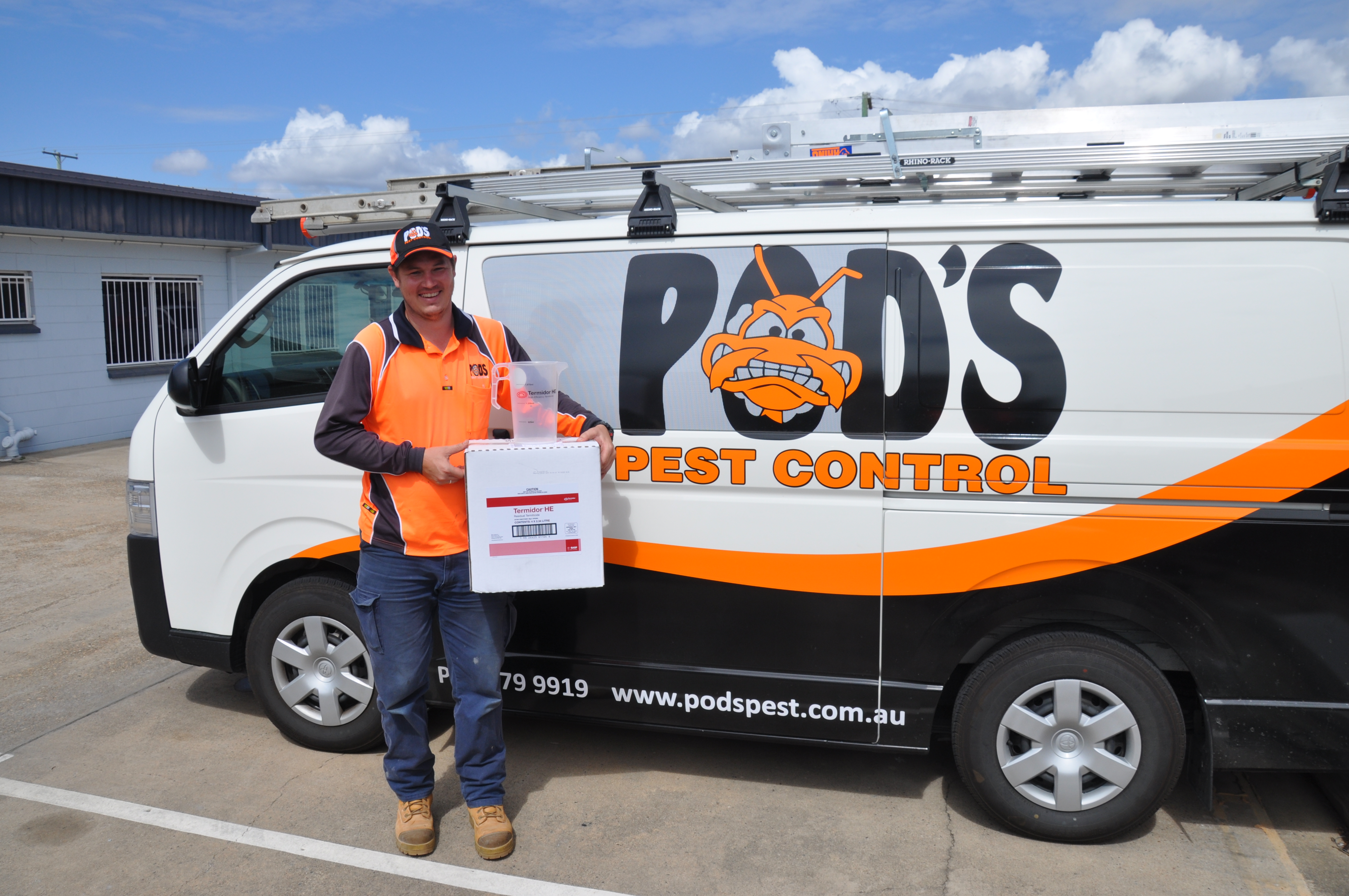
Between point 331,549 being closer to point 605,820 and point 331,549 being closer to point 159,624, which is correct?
point 159,624

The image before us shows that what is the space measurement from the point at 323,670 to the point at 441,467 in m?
1.37

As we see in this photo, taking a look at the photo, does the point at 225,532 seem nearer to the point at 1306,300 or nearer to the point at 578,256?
the point at 578,256

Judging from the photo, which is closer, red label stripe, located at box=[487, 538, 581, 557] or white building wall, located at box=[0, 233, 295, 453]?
red label stripe, located at box=[487, 538, 581, 557]

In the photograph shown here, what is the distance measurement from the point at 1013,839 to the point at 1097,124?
2760 mm

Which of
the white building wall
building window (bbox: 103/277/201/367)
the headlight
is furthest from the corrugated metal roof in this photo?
the headlight

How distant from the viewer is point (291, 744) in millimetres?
4039

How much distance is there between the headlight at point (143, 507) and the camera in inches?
155

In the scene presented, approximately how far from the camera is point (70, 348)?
Result: 476 inches

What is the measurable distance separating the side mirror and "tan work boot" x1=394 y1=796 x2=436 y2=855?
176cm

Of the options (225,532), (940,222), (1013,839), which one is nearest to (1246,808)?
(1013,839)

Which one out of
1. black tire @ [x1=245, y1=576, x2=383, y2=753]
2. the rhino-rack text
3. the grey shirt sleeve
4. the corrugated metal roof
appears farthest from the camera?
the corrugated metal roof

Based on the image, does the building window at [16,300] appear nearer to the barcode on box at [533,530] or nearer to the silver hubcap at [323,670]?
the silver hubcap at [323,670]

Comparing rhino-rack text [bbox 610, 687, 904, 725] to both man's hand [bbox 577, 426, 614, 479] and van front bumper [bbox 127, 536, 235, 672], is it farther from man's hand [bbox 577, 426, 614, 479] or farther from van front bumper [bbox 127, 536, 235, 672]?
van front bumper [bbox 127, 536, 235, 672]

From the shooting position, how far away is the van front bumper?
3.95 metres
